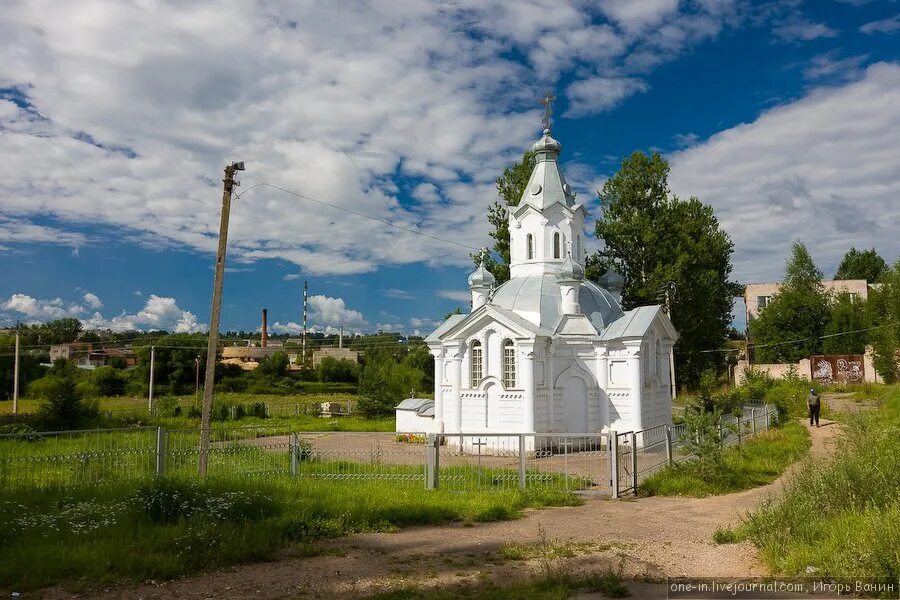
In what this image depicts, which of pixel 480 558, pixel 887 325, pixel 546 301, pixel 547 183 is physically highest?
pixel 547 183

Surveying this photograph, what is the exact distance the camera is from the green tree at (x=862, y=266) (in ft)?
249

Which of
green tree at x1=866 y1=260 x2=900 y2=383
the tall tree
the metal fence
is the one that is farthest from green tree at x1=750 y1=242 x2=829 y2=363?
the metal fence

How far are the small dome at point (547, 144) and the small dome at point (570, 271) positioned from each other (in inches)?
217

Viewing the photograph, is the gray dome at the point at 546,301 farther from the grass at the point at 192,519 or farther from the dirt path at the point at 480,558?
the dirt path at the point at 480,558

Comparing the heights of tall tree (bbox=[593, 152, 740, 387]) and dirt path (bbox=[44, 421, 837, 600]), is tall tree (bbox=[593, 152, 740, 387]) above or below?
above

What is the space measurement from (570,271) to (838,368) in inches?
1217

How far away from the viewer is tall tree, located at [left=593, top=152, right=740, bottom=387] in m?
33.2

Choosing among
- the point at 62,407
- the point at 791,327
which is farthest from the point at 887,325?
the point at 62,407

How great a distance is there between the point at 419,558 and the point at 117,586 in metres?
3.59

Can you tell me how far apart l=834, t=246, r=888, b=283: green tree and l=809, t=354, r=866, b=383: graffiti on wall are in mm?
40512

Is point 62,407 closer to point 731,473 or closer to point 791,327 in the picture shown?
point 731,473

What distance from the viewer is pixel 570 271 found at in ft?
70.5

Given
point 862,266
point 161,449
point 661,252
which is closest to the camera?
point 161,449

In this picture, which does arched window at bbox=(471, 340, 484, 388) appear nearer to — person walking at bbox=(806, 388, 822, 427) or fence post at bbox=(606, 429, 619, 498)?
fence post at bbox=(606, 429, 619, 498)
